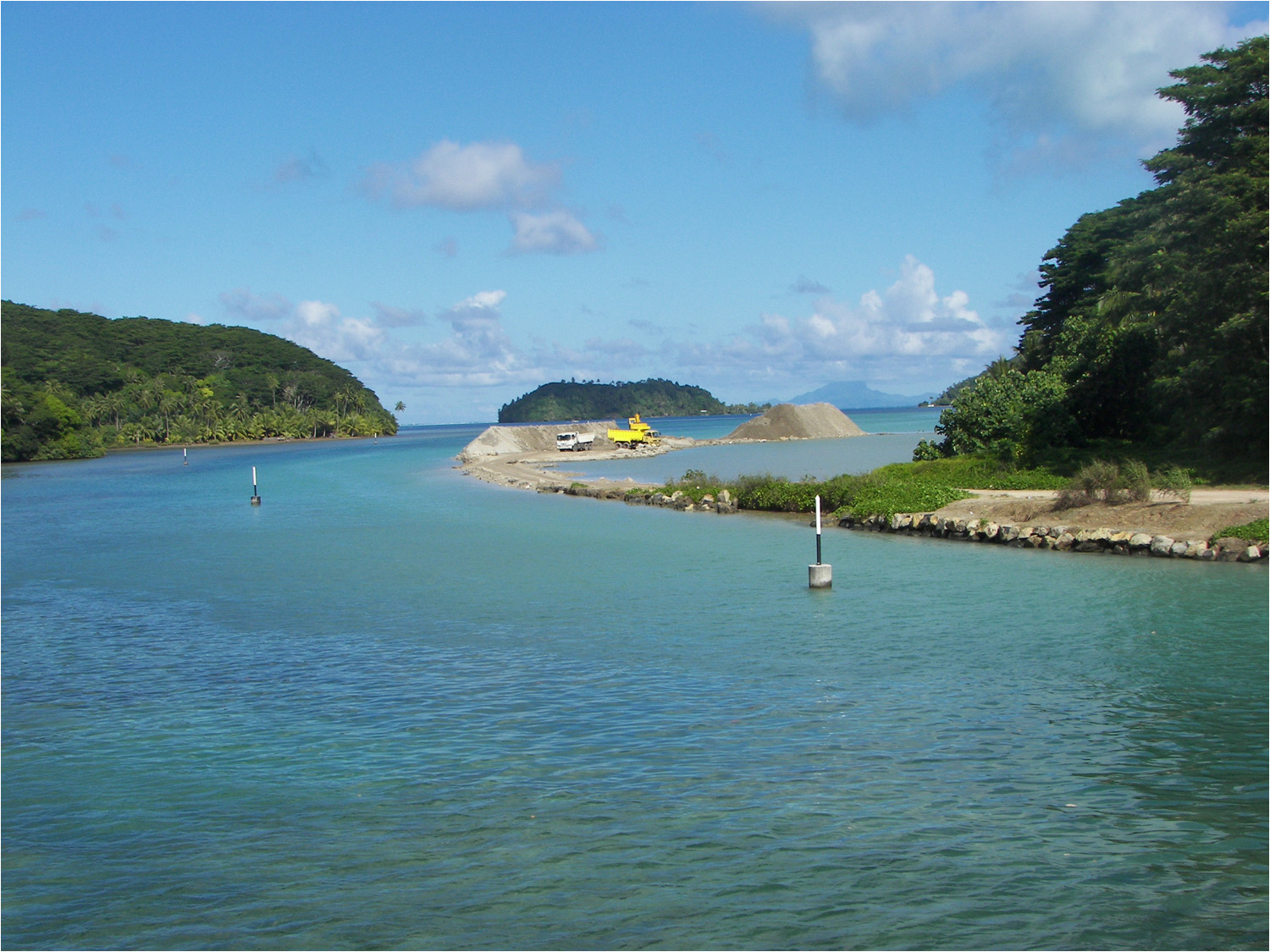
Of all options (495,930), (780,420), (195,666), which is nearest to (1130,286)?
(195,666)

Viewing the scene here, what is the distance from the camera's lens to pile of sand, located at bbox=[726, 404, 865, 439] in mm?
138250

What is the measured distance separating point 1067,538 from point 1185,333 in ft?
39.7

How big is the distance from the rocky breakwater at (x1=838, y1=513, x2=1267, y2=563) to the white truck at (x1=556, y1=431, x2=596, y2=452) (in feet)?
251

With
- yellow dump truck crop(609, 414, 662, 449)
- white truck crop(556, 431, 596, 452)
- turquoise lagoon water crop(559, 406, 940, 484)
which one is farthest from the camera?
yellow dump truck crop(609, 414, 662, 449)

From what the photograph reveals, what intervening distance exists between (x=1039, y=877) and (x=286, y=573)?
2465 cm

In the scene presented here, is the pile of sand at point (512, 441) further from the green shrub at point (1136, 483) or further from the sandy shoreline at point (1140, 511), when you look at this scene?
the green shrub at point (1136, 483)

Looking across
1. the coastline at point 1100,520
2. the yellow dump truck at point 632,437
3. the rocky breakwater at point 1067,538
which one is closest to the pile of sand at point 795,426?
the yellow dump truck at point 632,437

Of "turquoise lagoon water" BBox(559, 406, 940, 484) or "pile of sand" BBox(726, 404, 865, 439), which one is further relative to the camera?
"pile of sand" BBox(726, 404, 865, 439)

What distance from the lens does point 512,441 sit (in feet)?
381

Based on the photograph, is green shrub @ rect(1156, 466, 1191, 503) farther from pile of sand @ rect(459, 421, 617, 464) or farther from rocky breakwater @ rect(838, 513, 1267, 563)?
pile of sand @ rect(459, 421, 617, 464)

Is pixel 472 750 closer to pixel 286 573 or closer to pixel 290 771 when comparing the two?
pixel 290 771

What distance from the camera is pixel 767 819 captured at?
410 inches

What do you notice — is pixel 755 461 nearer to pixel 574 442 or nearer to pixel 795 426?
pixel 574 442

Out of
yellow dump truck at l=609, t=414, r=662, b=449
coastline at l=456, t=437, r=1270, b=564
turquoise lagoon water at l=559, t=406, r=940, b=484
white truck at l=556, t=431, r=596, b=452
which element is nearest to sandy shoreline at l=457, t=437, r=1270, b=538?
coastline at l=456, t=437, r=1270, b=564
